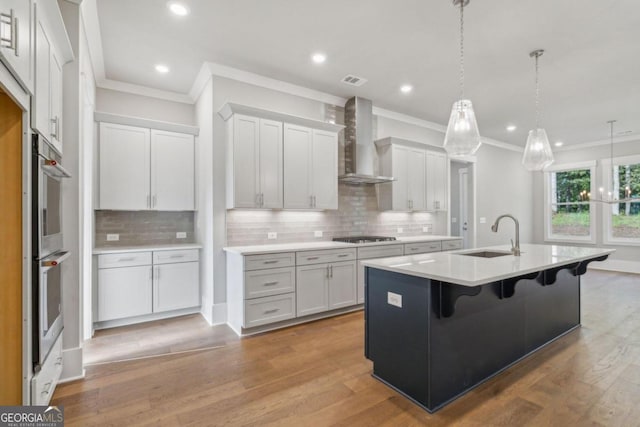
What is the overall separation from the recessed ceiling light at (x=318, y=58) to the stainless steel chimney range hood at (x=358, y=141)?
43.4 inches

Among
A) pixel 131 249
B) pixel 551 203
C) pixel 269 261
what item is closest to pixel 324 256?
pixel 269 261

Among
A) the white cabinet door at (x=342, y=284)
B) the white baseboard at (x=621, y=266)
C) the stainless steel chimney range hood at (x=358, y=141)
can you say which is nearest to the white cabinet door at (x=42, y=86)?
the white cabinet door at (x=342, y=284)

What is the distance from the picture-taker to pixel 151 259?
3.68 meters

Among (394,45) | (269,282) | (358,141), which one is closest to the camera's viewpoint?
(394,45)

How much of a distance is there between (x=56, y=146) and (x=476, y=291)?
10.0 feet

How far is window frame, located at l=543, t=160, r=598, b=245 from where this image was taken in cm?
711

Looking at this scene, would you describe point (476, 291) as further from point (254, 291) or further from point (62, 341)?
point (62, 341)

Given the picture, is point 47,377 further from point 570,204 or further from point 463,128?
point 570,204

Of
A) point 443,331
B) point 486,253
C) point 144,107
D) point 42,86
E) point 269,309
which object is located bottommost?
point 269,309

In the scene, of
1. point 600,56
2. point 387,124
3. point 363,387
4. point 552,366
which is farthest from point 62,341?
point 600,56

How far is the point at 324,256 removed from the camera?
372 cm

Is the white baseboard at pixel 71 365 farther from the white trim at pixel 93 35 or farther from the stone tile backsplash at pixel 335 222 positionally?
the white trim at pixel 93 35

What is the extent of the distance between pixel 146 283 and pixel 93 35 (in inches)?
104

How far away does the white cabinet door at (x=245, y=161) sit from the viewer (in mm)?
3480
